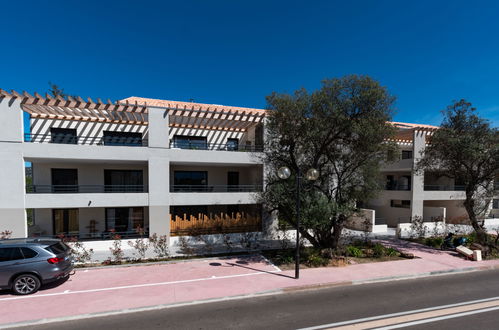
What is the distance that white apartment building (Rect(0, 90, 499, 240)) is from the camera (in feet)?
41.5

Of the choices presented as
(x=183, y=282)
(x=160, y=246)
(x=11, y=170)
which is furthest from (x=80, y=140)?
(x=183, y=282)

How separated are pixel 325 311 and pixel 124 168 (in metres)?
15.7

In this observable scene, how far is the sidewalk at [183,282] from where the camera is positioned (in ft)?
23.6

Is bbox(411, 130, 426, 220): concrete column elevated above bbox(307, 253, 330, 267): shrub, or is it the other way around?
bbox(411, 130, 426, 220): concrete column

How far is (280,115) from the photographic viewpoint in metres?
11.2

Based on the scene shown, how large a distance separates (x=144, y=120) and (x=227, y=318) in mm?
14296

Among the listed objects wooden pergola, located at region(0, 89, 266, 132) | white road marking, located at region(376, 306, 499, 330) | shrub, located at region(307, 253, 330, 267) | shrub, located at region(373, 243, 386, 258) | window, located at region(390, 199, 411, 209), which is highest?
wooden pergola, located at region(0, 89, 266, 132)

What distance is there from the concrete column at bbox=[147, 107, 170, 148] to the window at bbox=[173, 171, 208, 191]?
13.2 feet

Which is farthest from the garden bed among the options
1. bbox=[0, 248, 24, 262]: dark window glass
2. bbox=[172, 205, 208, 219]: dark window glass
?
bbox=[0, 248, 24, 262]: dark window glass

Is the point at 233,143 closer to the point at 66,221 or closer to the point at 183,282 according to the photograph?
the point at 183,282

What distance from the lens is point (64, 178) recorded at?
16.2 m

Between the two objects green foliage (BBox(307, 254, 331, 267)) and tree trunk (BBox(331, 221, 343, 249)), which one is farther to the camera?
tree trunk (BBox(331, 221, 343, 249))

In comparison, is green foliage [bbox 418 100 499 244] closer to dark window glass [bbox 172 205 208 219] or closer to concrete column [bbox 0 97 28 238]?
dark window glass [bbox 172 205 208 219]

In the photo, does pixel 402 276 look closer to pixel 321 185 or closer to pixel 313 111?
pixel 321 185
